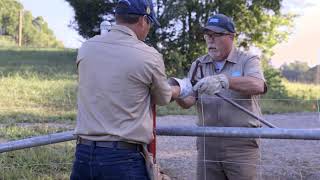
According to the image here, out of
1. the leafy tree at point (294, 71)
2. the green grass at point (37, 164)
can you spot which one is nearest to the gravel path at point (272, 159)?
the green grass at point (37, 164)

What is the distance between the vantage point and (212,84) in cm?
360

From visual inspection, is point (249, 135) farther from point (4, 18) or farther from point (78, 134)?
point (4, 18)

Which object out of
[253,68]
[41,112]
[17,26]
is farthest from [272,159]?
[17,26]

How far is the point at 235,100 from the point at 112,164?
3.84 ft

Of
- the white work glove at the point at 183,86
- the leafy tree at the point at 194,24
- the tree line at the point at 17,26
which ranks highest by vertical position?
the tree line at the point at 17,26

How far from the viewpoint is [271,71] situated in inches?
875

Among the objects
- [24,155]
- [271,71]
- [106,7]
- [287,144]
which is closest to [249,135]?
[24,155]

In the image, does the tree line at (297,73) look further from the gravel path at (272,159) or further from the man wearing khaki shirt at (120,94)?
the man wearing khaki shirt at (120,94)

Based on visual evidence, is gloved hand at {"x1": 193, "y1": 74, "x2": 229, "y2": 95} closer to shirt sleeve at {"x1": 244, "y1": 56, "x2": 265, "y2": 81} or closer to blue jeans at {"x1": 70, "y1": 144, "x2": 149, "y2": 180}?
shirt sleeve at {"x1": 244, "y1": 56, "x2": 265, "y2": 81}

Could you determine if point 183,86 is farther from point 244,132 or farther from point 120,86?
point 120,86

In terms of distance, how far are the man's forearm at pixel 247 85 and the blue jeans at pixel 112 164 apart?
0.87m

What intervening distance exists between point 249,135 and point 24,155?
12.7 feet

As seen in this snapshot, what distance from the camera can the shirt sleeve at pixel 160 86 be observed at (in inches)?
125

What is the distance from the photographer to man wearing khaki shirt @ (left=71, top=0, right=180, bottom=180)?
315cm
